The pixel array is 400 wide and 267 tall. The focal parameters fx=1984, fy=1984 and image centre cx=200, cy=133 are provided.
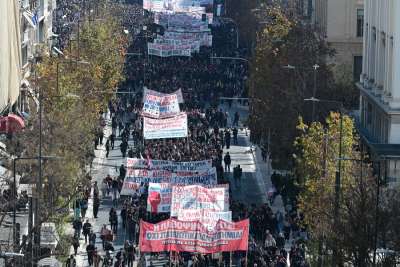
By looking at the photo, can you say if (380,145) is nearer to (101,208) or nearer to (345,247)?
(101,208)

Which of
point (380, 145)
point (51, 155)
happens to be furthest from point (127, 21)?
point (51, 155)

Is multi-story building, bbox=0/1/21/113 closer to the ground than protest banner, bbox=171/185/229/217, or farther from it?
farther from it

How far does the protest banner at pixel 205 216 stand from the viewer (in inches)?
2574

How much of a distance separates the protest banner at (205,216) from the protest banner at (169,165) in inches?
Answer: 537

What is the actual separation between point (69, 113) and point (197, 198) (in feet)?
45.2

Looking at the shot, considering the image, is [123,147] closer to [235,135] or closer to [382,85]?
[235,135]

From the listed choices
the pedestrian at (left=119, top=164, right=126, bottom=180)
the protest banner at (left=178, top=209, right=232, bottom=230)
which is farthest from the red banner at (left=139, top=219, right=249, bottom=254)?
the pedestrian at (left=119, top=164, right=126, bottom=180)

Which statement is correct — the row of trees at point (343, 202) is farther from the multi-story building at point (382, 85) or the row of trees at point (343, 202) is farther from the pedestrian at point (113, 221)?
the multi-story building at point (382, 85)

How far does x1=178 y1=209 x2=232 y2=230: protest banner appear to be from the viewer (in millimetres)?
65375

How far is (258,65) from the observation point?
4053 inches

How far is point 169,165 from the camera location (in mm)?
81375

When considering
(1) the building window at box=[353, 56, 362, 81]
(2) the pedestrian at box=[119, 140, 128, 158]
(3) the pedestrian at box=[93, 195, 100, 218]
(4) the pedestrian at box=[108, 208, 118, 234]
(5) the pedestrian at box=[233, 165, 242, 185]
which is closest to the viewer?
(4) the pedestrian at box=[108, 208, 118, 234]

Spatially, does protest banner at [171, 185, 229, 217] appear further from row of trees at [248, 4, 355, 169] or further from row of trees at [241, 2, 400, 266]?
row of trees at [248, 4, 355, 169]

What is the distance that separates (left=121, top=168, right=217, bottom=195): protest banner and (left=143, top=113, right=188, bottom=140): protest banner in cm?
1383
